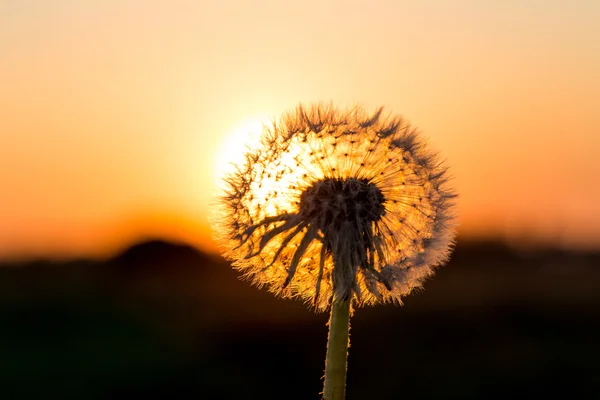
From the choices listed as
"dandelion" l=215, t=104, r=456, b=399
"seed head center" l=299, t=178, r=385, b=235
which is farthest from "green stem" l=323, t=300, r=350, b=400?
"seed head center" l=299, t=178, r=385, b=235

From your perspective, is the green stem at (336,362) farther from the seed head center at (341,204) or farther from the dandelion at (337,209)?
the seed head center at (341,204)

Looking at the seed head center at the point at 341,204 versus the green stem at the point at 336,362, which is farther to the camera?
the seed head center at the point at 341,204

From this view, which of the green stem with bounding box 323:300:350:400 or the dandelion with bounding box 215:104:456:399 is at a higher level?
the dandelion with bounding box 215:104:456:399

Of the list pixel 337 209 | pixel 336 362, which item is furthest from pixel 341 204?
pixel 336 362

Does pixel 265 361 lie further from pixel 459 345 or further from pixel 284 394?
pixel 459 345

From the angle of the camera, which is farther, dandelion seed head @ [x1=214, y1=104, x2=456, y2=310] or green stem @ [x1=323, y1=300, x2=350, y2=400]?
dandelion seed head @ [x1=214, y1=104, x2=456, y2=310]

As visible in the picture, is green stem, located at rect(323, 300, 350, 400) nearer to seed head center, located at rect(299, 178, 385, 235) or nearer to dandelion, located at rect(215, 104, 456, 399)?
dandelion, located at rect(215, 104, 456, 399)

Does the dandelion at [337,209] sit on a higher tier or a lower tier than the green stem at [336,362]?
higher

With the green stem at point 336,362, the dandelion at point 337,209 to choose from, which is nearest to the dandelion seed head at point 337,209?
the dandelion at point 337,209

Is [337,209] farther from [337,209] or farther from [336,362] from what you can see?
[336,362]

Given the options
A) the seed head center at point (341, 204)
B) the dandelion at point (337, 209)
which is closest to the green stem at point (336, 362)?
the dandelion at point (337, 209)
